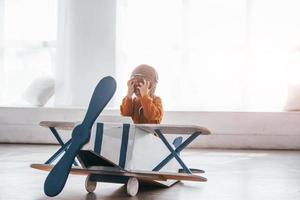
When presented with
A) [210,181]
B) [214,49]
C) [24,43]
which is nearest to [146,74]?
[210,181]

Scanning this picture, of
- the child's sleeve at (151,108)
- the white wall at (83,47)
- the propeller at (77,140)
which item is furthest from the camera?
the white wall at (83,47)

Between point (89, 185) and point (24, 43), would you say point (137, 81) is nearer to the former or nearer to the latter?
point (89, 185)

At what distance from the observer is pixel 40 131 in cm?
524

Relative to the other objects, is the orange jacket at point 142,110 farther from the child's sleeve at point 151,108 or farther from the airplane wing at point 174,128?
the airplane wing at point 174,128

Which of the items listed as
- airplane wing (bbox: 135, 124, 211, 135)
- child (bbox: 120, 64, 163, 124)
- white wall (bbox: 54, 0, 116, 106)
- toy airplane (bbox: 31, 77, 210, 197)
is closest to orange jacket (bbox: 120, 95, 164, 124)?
child (bbox: 120, 64, 163, 124)

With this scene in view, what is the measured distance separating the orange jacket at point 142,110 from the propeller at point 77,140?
393 millimetres

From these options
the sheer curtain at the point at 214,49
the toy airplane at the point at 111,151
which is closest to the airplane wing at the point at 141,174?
the toy airplane at the point at 111,151

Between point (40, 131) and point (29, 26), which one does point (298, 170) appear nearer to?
point (40, 131)

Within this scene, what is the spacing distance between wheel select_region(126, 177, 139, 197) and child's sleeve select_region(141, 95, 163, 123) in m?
0.37

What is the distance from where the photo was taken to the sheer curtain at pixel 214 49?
525cm

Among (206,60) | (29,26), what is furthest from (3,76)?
(206,60)

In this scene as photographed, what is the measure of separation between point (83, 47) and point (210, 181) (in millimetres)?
3074

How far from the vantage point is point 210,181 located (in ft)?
8.73

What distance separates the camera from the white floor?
2178mm
